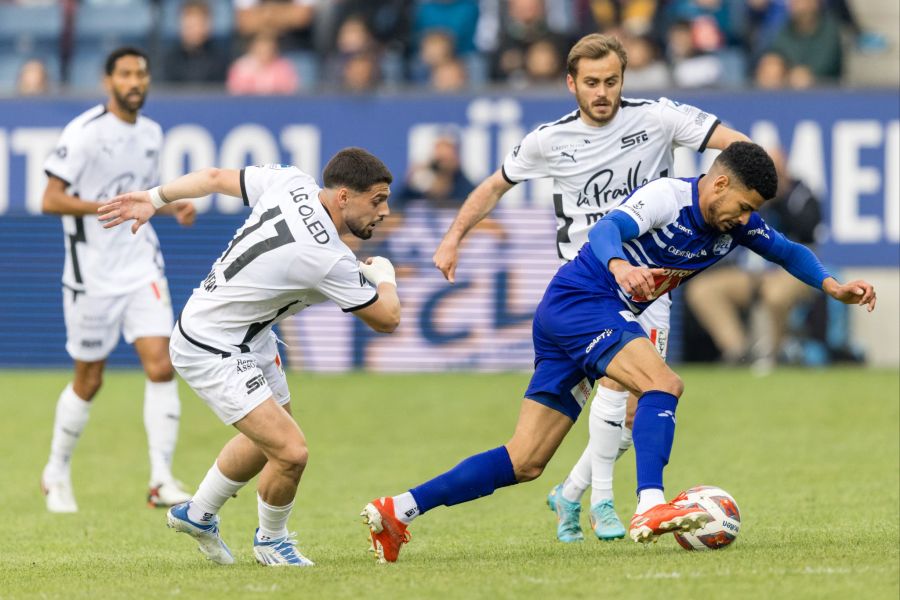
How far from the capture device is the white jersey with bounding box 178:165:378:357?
7391 mm

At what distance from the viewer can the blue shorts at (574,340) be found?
→ 7.65m

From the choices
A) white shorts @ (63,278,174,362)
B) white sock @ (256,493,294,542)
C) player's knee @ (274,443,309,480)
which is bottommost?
white sock @ (256,493,294,542)

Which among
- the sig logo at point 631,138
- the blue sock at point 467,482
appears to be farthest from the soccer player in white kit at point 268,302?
the sig logo at point 631,138

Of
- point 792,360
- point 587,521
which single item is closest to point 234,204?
point 792,360

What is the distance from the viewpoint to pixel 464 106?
18359 mm

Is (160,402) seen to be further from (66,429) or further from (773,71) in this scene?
(773,71)

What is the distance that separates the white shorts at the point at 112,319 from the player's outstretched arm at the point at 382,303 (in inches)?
147

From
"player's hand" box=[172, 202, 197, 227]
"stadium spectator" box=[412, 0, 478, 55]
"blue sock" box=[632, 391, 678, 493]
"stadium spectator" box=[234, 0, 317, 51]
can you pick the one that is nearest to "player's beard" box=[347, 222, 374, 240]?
"blue sock" box=[632, 391, 678, 493]

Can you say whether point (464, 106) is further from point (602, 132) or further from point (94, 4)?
point (602, 132)

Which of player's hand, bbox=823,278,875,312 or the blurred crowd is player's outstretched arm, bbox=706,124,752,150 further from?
the blurred crowd

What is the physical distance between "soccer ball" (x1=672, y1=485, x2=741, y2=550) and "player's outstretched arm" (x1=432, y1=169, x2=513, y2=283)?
2.00 meters

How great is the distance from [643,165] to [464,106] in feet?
30.9

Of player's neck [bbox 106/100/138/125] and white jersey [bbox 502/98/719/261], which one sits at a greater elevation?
player's neck [bbox 106/100/138/125]

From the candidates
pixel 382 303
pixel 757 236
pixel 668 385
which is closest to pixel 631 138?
pixel 757 236
